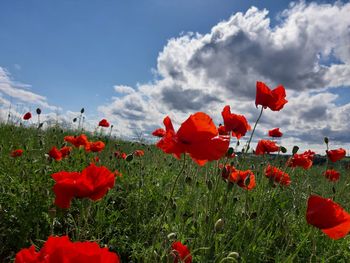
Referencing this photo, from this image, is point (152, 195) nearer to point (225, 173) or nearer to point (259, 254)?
point (225, 173)

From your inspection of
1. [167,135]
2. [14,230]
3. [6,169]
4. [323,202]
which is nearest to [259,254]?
[323,202]

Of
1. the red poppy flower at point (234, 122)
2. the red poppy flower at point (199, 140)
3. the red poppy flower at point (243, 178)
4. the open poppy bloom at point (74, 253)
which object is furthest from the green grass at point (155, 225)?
the open poppy bloom at point (74, 253)

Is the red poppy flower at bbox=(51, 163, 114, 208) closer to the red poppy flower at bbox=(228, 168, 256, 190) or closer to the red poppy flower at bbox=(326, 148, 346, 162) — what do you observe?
the red poppy flower at bbox=(228, 168, 256, 190)

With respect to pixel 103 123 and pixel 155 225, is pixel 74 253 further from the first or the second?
pixel 103 123

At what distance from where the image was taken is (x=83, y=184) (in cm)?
149

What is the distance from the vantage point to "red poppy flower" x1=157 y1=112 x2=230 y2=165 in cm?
150

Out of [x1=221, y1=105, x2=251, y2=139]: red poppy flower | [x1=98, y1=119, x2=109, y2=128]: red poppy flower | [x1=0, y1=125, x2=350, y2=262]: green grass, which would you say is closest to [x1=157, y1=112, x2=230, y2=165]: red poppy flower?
[x1=0, y1=125, x2=350, y2=262]: green grass

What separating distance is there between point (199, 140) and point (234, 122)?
1068mm

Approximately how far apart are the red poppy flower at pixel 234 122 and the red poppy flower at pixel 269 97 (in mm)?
251

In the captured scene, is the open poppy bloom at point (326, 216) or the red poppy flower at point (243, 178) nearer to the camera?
the open poppy bloom at point (326, 216)

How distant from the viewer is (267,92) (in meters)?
2.75

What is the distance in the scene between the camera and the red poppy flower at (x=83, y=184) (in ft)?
4.89

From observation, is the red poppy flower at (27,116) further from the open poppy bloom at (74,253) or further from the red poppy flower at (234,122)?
the open poppy bloom at (74,253)

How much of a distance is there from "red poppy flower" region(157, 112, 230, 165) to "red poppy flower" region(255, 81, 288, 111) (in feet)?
4.37
